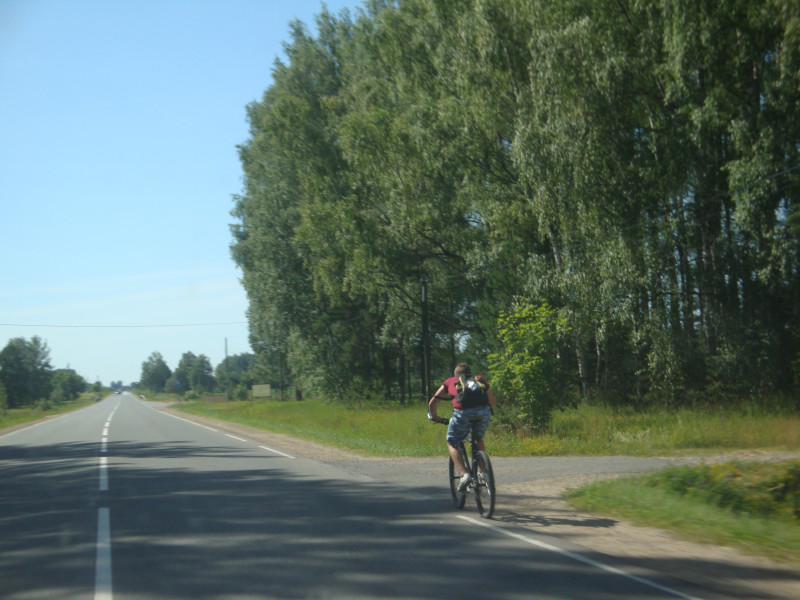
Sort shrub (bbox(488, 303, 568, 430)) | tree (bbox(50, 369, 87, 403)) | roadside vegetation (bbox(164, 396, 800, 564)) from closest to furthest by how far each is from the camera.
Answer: roadside vegetation (bbox(164, 396, 800, 564))
shrub (bbox(488, 303, 568, 430))
tree (bbox(50, 369, 87, 403))

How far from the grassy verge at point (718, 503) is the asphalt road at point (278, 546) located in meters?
1.64

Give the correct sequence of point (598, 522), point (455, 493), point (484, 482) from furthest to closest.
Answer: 1. point (455, 493)
2. point (484, 482)
3. point (598, 522)

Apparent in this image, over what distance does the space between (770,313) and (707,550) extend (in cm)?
1661

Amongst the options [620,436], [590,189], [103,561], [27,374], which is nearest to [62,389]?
[27,374]

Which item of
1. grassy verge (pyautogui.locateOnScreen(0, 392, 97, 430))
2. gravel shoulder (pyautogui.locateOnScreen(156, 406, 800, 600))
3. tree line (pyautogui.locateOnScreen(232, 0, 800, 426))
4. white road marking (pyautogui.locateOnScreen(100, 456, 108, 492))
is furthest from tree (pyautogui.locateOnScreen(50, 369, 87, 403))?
gravel shoulder (pyautogui.locateOnScreen(156, 406, 800, 600))

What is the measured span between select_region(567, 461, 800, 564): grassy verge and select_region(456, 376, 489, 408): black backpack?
2003 millimetres

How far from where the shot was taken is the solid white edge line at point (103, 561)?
5.72 metres

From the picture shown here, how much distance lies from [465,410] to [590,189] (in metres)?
12.9

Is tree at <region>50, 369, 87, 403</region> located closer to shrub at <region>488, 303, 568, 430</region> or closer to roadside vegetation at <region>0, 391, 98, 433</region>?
roadside vegetation at <region>0, 391, 98, 433</region>

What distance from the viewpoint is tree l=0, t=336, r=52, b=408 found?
116062mm

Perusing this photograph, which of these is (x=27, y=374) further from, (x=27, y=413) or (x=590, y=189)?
(x=590, y=189)

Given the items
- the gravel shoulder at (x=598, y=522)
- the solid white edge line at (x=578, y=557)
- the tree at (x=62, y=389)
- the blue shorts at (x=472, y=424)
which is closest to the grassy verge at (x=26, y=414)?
the gravel shoulder at (x=598, y=522)

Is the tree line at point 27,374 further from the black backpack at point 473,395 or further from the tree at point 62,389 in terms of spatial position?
the black backpack at point 473,395

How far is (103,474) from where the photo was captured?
1405cm
